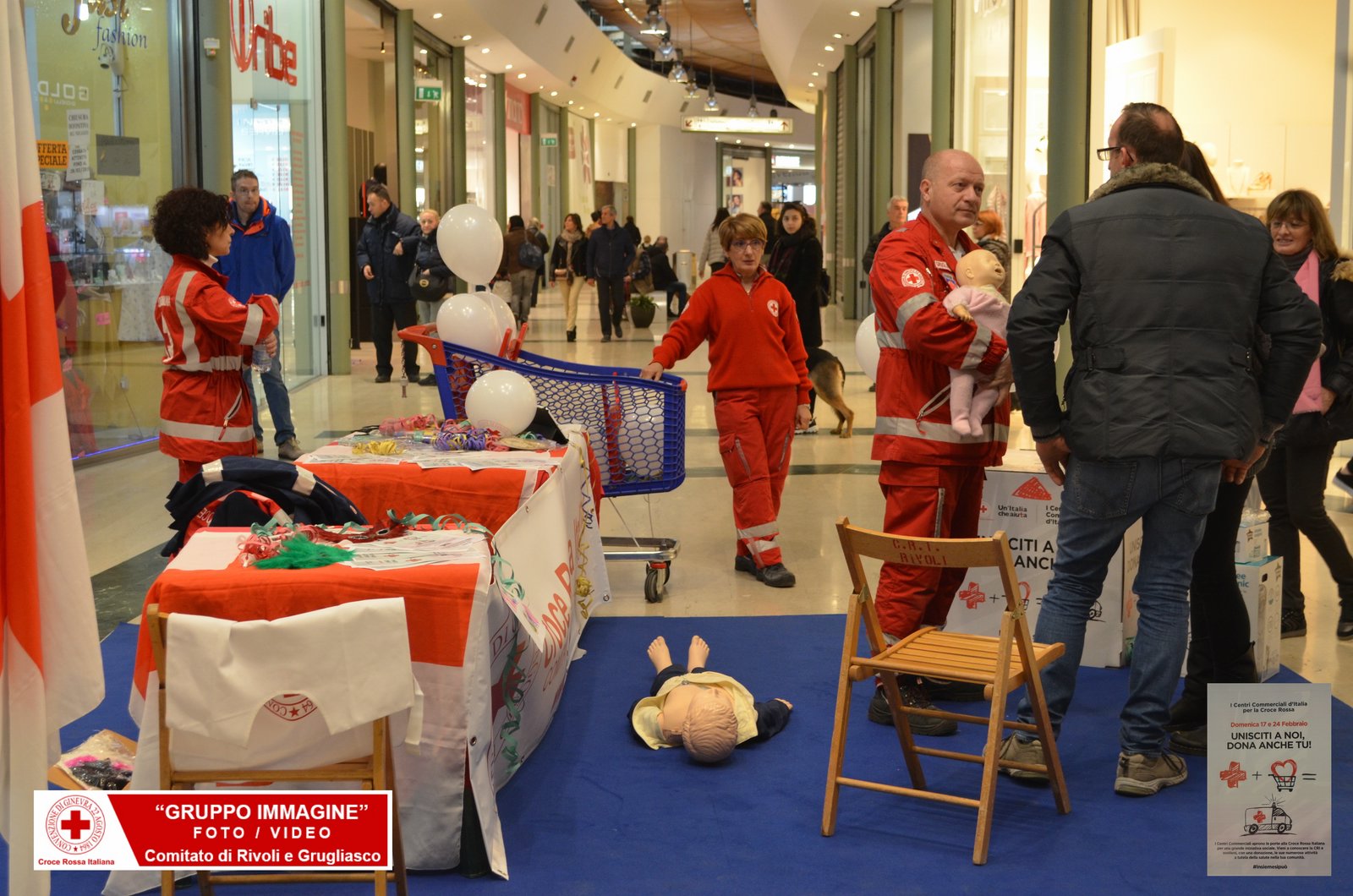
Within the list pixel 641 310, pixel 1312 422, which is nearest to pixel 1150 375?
pixel 1312 422

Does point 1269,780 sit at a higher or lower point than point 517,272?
lower

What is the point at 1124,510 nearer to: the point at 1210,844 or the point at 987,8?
the point at 1210,844

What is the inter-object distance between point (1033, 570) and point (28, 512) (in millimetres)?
3273

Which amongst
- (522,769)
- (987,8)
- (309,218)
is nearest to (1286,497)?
(522,769)

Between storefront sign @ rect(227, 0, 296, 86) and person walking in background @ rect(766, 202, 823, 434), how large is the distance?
14.8 ft

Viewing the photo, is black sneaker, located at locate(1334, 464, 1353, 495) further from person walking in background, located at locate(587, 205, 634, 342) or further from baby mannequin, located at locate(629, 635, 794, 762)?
person walking in background, located at locate(587, 205, 634, 342)

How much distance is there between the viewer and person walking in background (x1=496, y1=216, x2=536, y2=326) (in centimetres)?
1653

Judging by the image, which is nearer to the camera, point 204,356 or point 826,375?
point 204,356

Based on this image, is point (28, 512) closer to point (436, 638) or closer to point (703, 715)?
point (436, 638)

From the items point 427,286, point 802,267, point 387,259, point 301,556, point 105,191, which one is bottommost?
point 301,556

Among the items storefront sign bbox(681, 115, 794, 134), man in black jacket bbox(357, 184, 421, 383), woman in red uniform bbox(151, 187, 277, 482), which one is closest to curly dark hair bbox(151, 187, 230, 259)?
woman in red uniform bbox(151, 187, 277, 482)

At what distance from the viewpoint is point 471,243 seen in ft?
16.7

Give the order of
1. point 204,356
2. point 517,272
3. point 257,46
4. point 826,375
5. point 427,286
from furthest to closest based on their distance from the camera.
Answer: point 517,272 < point 427,286 < point 257,46 < point 826,375 < point 204,356

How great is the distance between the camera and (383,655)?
2.50m
